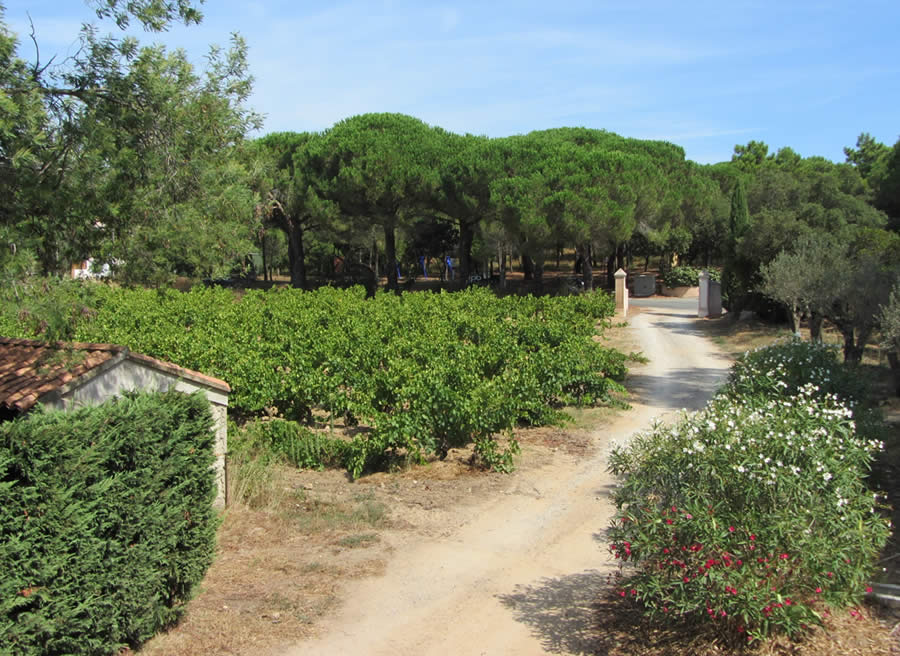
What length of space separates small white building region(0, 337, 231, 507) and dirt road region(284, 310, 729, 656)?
1840mm

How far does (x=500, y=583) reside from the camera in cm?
687

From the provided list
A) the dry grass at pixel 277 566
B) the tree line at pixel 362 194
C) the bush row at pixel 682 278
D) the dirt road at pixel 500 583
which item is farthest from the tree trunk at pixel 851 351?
the bush row at pixel 682 278

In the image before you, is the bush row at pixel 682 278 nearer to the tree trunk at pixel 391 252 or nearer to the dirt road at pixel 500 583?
the tree trunk at pixel 391 252

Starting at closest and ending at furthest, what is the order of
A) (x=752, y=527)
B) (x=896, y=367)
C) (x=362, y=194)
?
(x=752, y=527) < (x=896, y=367) < (x=362, y=194)

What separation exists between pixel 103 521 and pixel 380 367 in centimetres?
859

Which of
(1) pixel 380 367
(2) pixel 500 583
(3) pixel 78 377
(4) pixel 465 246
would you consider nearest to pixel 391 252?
(4) pixel 465 246

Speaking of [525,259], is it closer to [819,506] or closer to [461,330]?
[461,330]

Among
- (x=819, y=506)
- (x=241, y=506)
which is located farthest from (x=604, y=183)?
(x=819, y=506)

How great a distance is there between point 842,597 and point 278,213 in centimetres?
3935

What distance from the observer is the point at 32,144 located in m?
6.50

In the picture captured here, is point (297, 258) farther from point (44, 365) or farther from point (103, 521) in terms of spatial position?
point (103, 521)

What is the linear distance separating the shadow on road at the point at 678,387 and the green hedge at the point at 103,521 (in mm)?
11113

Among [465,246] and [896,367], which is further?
[465,246]

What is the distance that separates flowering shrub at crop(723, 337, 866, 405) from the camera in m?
10.2
